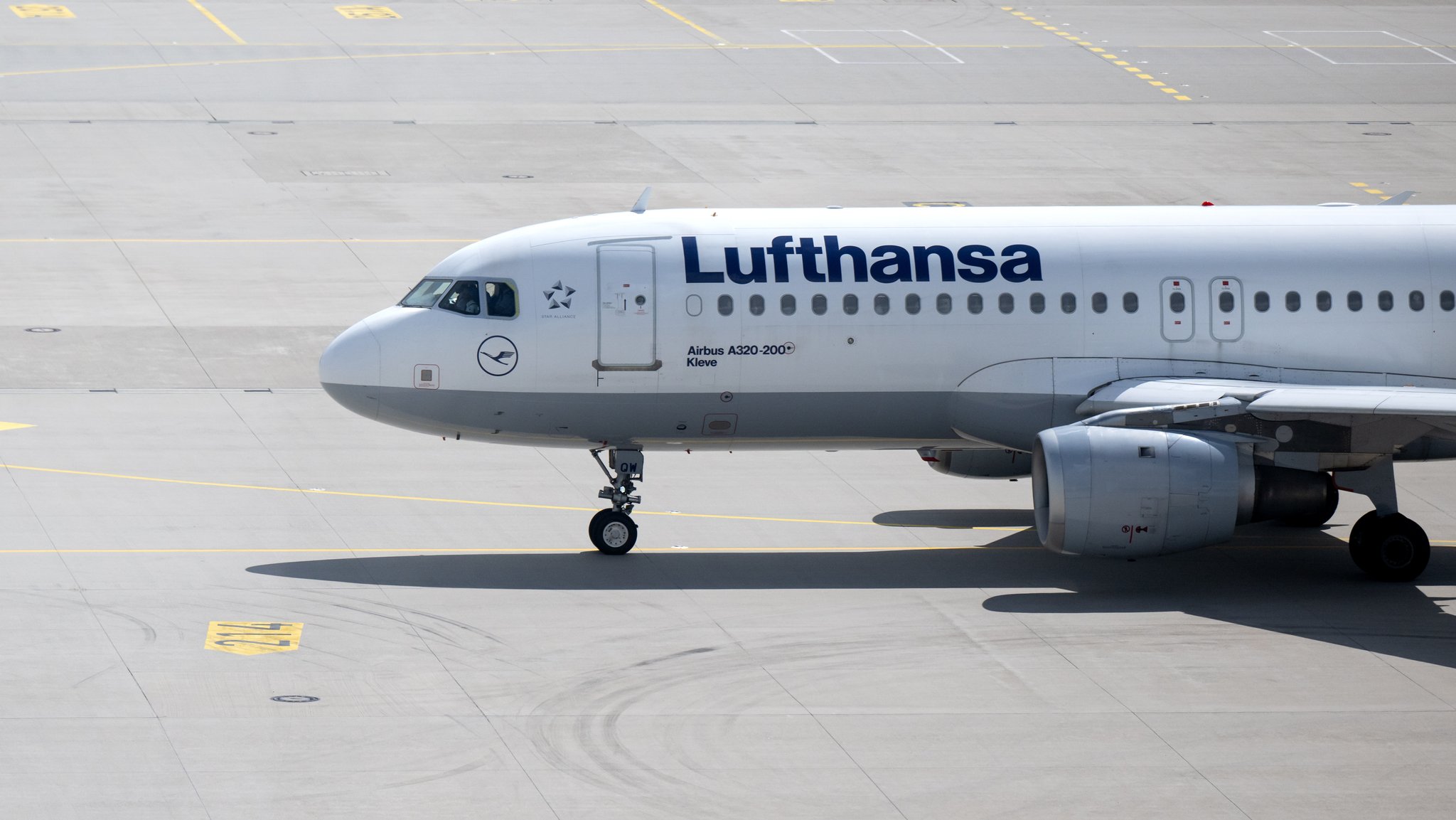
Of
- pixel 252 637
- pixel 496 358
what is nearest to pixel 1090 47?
pixel 496 358

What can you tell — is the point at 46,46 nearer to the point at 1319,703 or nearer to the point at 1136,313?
the point at 1136,313

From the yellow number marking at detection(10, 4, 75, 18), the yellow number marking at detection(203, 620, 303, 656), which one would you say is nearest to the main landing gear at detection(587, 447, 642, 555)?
the yellow number marking at detection(203, 620, 303, 656)

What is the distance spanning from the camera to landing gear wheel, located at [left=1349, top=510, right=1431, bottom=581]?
25.1 m

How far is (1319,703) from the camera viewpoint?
20.8 m

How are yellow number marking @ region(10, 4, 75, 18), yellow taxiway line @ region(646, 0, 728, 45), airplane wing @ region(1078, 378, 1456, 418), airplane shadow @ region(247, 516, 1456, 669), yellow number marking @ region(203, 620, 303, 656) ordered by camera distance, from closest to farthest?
yellow number marking @ region(203, 620, 303, 656) → airplane wing @ region(1078, 378, 1456, 418) → airplane shadow @ region(247, 516, 1456, 669) → yellow taxiway line @ region(646, 0, 728, 45) → yellow number marking @ region(10, 4, 75, 18)

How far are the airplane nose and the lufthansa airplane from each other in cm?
3

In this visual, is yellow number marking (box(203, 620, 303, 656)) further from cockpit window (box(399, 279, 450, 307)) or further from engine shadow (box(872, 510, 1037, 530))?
engine shadow (box(872, 510, 1037, 530))

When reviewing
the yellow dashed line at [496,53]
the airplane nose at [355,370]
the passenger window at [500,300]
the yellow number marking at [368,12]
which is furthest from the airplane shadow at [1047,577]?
the yellow number marking at [368,12]

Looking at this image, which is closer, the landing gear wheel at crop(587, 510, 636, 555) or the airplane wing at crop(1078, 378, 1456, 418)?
the airplane wing at crop(1078, 378, 1456, 418)

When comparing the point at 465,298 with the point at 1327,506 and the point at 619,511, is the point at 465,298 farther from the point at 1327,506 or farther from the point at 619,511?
the point at 1327,506

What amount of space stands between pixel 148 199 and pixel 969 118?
24.3m

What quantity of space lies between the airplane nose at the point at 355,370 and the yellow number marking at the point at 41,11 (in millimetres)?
50413

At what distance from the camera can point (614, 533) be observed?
85.6ft

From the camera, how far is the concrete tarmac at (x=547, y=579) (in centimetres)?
1881
